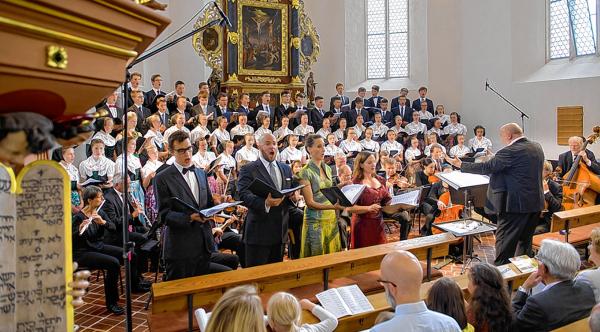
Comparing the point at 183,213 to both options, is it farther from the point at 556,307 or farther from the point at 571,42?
the point at 571,42

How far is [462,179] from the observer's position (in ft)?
19.0

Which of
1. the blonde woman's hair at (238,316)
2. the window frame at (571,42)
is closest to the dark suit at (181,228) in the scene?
the blonde woman's hair at (238,316)

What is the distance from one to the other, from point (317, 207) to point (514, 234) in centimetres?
231

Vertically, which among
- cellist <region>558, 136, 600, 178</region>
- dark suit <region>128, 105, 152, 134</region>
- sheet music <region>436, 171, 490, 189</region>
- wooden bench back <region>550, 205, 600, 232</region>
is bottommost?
wooden bench back <region>550, 205, 600, 232</region>

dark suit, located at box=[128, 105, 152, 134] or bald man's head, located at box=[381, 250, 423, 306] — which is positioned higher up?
dark suit, located at box=[128, 105, 152, 134]

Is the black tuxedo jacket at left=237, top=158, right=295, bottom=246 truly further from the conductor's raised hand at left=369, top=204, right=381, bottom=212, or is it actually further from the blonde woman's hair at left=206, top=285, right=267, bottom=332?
the blonde woman's hair at left=206, top=285, right=267, bottom=332

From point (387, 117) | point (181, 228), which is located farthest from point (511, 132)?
point (387, 117)

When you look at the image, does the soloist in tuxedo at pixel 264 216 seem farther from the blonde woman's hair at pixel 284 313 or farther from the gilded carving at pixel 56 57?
Answer: the gilded carving at pixel 56 57

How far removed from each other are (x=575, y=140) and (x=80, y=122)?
9278 mm

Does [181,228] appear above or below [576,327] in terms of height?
above

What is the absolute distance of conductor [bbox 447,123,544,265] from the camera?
5.55 metres

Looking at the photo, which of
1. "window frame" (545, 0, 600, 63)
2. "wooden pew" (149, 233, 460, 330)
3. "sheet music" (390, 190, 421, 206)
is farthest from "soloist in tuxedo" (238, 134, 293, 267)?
"window frame" (545, 0, 600, 63)

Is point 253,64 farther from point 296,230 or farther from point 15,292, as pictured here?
point 15,292

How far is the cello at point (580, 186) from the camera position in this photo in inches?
328
